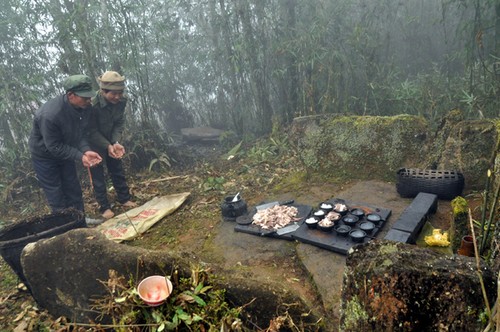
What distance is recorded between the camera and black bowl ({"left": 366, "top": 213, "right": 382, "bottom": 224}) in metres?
3.73

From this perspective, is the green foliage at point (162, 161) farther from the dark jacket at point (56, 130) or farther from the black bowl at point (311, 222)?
the black bowl at point (311, 222)

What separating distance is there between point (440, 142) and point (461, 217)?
2060 mm

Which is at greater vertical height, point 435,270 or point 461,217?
point 435,270

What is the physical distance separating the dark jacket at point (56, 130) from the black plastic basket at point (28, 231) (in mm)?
836

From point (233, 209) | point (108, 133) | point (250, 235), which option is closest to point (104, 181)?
point (108, 133)

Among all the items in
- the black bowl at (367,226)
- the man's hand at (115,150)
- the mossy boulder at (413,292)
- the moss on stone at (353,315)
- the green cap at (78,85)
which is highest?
the green cap at (78,85)

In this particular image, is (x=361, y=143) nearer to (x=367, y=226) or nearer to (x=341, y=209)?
(x=341, y=209)

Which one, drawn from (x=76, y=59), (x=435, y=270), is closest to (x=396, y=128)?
(x=435, y=270)

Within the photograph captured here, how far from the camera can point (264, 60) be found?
8758 mm

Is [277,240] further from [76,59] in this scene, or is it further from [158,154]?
[76,59]

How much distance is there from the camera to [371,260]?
58.5 inches

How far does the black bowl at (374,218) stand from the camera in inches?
147

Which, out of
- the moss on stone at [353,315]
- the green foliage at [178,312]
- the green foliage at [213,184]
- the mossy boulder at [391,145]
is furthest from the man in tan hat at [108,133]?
the moss on stone at [353,315]

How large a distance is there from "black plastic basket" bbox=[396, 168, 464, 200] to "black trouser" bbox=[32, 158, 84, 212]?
4.83 m
